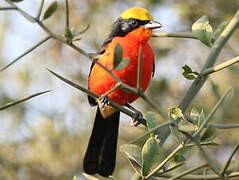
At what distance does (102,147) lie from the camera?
3.41 m

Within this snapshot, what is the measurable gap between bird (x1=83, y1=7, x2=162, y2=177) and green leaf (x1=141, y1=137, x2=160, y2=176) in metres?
1.32

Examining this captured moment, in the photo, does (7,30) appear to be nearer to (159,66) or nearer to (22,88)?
(22,88)

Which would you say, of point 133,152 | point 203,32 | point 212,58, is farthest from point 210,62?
point 133,152

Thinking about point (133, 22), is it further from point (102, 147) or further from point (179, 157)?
point (179, 157)

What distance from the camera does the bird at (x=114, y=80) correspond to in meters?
3.12

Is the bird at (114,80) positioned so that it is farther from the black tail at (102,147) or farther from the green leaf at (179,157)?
the green leaf at (179,157)

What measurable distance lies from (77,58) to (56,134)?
0.87 meters

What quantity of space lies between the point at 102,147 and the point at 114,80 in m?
0.59

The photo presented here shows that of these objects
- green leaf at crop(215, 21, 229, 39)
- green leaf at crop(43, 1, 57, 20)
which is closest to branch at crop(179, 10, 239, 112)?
green leaf at crop(215, 21, 229, 39)

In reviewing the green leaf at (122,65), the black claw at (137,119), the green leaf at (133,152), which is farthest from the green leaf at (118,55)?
the black claw at (137,119)

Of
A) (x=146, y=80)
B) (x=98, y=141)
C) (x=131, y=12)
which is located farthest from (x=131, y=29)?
(x=98, y=141)

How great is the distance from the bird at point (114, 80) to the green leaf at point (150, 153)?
51.9 inches

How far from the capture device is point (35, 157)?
4.71 meters

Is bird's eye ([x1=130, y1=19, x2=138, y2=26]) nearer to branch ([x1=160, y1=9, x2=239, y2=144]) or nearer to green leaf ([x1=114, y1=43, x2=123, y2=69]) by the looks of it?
branch ([x1=160, y1=9, x2=239, y2=144])
